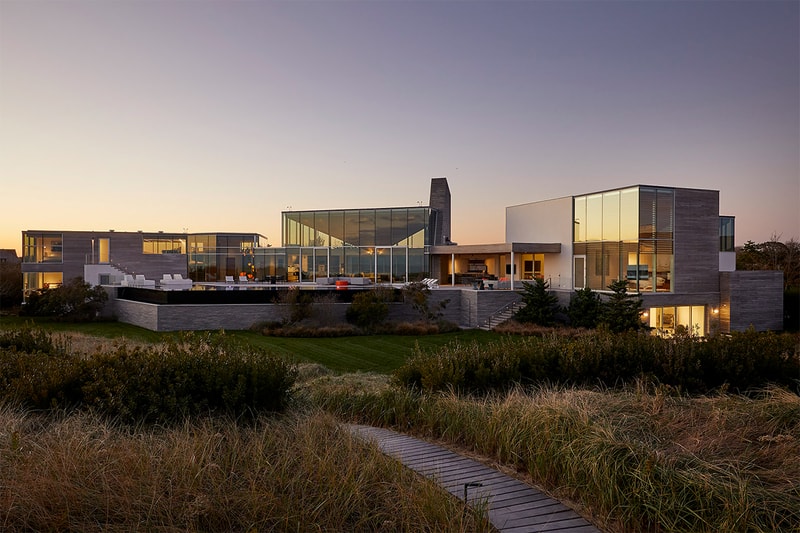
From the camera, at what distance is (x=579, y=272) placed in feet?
88.7

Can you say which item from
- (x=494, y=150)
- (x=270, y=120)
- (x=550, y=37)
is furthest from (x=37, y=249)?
(x=550, y=37)

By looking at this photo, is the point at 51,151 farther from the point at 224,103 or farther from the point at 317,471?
the point at 317,471

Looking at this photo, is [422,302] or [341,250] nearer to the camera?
[422,302]

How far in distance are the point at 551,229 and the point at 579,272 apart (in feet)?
10.5

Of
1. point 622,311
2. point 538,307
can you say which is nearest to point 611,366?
point 622,311

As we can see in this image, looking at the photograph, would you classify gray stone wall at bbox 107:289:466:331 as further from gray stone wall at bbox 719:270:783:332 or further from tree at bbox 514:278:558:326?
gray stone wall at bbox 719:270:783:332

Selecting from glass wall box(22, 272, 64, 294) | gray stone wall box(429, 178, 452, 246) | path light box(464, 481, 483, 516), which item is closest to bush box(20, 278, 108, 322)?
glass wall box(22, 272, 64, 294)

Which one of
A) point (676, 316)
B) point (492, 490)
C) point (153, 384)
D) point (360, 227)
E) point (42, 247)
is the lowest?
point (676, 316)

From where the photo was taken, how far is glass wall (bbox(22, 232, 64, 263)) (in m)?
38.4

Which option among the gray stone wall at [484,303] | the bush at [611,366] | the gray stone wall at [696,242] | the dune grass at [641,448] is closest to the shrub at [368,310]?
the gray stone wall at [484,303]

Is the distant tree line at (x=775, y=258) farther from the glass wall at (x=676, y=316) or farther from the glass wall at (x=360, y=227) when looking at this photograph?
the glass wall at (x=360, y=227)

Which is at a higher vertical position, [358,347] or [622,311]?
[622,311]

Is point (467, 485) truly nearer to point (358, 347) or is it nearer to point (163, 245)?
point (358, 347)

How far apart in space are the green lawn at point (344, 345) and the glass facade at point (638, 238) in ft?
22.6
